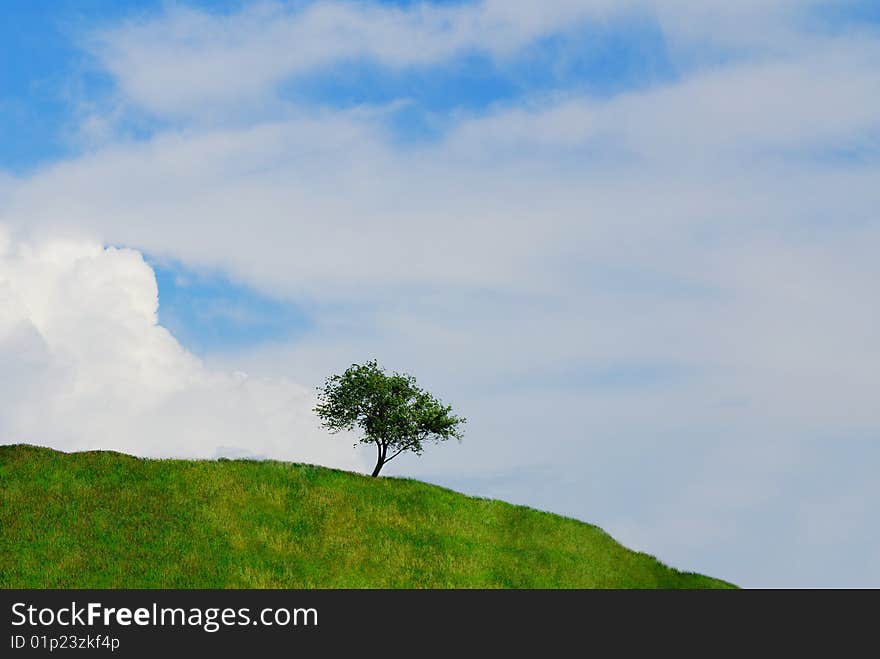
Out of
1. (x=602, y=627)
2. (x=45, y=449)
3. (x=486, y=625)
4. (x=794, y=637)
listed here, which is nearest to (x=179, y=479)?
(x=45, y=449)

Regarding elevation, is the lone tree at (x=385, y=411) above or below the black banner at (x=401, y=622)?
above

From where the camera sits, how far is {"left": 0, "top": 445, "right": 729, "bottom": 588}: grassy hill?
156 feet

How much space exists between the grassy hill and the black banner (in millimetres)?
4603

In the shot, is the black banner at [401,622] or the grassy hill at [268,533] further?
the grassy hill at [268,533]

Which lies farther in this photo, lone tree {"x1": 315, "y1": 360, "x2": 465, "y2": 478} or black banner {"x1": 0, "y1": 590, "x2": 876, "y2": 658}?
lone tree {"x1": 315, "y1": 360, "x2": 465, "y2": 478}

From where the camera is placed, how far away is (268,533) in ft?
171

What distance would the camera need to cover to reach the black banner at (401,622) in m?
35.2

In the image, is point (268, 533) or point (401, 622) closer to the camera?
point (401, 622)

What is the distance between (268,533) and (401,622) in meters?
16.6

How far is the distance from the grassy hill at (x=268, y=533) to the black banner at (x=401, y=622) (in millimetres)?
4603

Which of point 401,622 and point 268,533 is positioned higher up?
point 268,533

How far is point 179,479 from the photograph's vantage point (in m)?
57.2

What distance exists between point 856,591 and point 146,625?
3528 centimetres

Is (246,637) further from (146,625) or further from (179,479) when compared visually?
(179,479)
